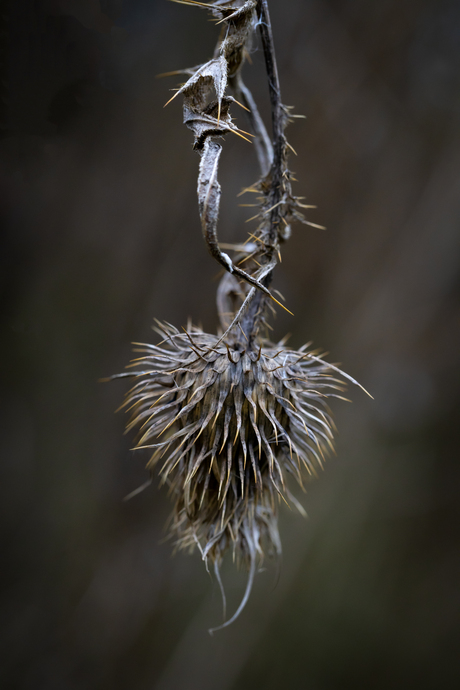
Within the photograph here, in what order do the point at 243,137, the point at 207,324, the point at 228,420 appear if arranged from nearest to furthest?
the point at 243,137 < the point at 228,420 < the point at 207,324

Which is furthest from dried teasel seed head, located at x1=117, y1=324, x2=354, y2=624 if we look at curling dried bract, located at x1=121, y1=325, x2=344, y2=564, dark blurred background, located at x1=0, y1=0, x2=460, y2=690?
dark blurred background, located at x1=0, y1=0, x2=460, y2=690

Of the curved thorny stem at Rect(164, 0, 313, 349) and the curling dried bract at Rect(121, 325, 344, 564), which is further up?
the curved thorny stem at Rect(164, 0, 313, 349)

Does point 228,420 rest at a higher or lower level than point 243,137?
lower

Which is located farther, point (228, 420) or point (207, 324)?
point (207, 324)

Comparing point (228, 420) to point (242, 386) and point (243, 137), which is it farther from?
point (243, 137)

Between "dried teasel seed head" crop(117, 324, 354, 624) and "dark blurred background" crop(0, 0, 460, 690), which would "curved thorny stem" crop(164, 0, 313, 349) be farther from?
"dark blurred background" crop(0, 0, 460, 690)

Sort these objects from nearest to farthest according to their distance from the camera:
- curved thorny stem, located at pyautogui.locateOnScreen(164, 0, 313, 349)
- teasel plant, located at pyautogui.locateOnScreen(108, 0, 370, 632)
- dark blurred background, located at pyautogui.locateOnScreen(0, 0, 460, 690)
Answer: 1. curved thorny stem, located at pyautogui.locateOnScreen(164, 0, 313, 349)
2. teasel plant, located at pyautogui.locateOnScreen(108, 0, 370, 632)
3. dark blurred background, located at pyautogui.locateOnScreen(0, 0, 460, 690)

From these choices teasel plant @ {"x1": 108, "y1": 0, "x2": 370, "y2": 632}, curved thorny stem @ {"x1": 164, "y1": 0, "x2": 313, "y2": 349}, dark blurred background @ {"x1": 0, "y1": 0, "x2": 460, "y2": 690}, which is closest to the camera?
curved thorny stem @ {"x1": 164, "y1": 0, "x2": 313, "y2": 349}

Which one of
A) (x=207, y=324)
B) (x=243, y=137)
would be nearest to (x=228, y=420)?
(x=243, y=137)

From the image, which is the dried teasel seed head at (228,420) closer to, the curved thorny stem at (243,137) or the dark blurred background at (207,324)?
the curved thorny stem at (243,137)
